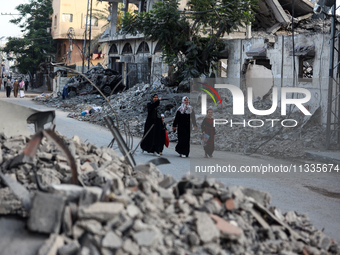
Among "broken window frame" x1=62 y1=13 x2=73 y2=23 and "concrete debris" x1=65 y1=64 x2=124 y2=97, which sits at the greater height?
"broken window frame" x1=62 y1=13 x2=73 y2=23

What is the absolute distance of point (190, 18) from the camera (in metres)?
22.6

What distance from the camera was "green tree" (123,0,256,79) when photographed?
21500 millimetres

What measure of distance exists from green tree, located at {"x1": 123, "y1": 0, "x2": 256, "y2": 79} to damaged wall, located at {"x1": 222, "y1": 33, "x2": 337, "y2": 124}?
0.98 metres

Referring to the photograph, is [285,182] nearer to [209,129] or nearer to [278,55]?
[209,129]

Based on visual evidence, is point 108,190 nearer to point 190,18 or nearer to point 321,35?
point 321,35

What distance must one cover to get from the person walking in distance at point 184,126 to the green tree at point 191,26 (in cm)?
794

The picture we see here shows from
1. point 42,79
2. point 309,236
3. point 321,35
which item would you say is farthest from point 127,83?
point 309,236

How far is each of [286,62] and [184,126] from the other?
6580mm

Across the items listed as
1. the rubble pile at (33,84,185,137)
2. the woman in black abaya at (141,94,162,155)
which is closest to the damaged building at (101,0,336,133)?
the rubble pile at (33,84,185,137)

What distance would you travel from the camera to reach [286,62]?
→ 61.9 ft

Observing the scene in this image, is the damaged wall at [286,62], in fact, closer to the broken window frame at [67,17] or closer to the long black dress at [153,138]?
the long black dress at [153,138]

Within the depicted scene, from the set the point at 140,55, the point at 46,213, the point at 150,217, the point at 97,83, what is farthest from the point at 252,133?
the point at 140,55

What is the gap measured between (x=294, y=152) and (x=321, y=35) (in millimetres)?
4369

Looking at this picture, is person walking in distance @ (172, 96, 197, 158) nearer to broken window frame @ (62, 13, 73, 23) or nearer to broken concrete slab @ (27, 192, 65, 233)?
broken concrete slab @ (27, 192, 65, 233)
